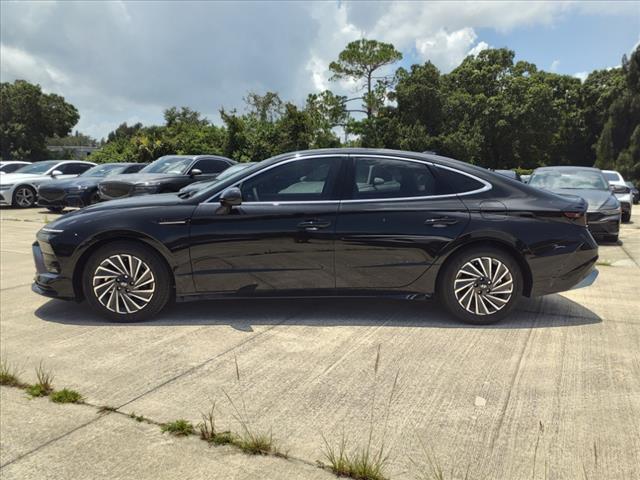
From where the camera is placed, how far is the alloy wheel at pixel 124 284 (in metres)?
4.50

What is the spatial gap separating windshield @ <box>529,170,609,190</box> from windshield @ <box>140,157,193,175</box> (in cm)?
747

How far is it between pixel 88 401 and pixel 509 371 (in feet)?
8.87

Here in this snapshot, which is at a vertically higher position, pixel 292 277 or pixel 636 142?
pixel 636 142

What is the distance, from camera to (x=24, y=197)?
53.6 ft

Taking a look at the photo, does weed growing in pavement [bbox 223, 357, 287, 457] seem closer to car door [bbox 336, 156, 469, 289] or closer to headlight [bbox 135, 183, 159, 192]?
car door [bbox 336, 156, 469, 289]

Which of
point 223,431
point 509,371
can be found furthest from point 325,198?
point 223,431

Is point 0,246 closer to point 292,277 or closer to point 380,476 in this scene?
point 292,277

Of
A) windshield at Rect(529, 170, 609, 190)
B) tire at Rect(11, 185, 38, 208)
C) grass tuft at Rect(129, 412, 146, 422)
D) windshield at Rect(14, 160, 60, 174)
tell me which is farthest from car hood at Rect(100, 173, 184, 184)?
grass tuft at Rect(129, 412, 146, 422)

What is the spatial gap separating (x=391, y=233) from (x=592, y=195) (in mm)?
6683

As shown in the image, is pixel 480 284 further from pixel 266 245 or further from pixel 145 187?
pixel 145 187

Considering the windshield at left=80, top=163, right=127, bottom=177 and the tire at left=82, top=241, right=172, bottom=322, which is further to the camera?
the windshield at left=80, top=163, right=127, bottom=177

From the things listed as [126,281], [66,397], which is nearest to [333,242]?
[126,281]

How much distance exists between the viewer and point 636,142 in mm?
29406

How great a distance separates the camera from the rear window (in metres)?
4.57
